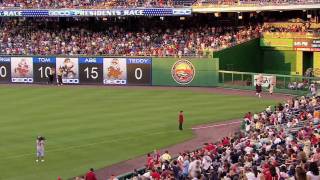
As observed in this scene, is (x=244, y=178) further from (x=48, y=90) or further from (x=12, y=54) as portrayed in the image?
(x=12, y=54)

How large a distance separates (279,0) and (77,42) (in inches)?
712

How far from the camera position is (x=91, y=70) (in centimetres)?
4928

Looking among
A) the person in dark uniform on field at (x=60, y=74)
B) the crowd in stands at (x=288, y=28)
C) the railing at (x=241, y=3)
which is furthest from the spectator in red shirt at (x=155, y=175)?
the crowd in stands at (x=288, y=28)

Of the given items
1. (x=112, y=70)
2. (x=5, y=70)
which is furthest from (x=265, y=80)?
(x=5, y=70)

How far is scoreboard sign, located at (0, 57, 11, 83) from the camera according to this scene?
51062 mm

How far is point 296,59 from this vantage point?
1901 inches

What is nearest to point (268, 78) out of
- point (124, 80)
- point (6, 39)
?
point (124, 80)

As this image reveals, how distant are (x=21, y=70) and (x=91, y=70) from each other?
633 centimetres

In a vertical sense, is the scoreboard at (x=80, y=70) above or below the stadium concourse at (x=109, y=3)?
below

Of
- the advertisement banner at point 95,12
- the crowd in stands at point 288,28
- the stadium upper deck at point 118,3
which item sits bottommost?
the crowd in stands at point 288,28

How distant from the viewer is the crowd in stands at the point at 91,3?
5181 cm

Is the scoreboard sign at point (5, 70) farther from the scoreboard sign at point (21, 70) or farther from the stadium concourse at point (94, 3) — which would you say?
the stadium concourse at point (94, 3)

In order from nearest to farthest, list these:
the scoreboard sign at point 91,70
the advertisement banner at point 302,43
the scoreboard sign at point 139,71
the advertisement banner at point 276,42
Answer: the advertisement banner at point 302,43
the advertisement banner at point 276,42
the scoreboard sign at point 139,71
the scoreboard sign at point 91,70

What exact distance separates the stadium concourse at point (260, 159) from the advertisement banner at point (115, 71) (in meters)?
25.3
